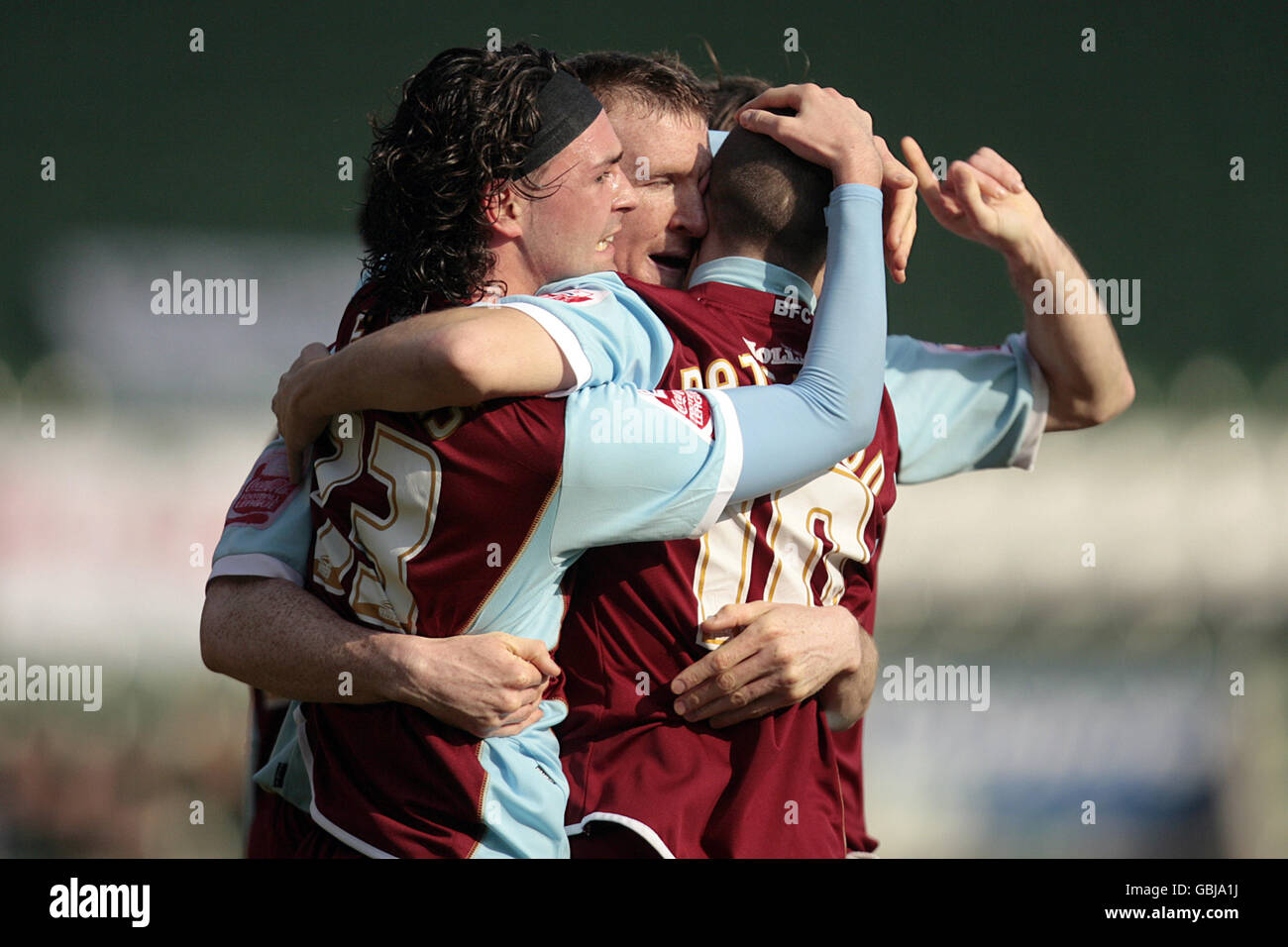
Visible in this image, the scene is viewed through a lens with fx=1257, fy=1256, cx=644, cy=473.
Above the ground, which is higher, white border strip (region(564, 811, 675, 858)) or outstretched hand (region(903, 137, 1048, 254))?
outstretched hand (region(903, 137, 1048, 254))

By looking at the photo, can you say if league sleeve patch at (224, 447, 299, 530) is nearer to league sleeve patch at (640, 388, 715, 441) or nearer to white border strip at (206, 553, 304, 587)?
white border strip at (206, 553, 304, 587)

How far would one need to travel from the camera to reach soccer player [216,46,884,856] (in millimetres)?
1292

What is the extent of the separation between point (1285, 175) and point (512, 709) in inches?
148

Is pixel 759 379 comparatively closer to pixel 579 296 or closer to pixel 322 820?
→ pixel 579 296

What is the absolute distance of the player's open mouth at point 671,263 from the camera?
1774 millimetres

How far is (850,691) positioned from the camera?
164 centimetres

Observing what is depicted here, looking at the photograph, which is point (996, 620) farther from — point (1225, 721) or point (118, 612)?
point (118, 612)

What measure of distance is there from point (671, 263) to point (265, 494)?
646 millimetres

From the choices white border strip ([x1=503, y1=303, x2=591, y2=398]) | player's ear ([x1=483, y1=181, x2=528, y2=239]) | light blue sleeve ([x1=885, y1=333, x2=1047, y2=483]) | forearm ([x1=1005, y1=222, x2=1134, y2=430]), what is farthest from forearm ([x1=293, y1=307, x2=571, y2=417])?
forearm ([x1=1005, y1=222, x2=1134, y2=430])

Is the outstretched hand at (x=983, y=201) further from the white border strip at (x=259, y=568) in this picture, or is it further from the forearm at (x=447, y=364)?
the white border strip at (x=259, y=568)

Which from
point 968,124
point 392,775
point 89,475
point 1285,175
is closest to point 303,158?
point 89,475

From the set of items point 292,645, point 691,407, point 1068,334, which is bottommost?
point 292,645

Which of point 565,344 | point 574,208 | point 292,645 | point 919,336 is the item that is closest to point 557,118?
point 574,208

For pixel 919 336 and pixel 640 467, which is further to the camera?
pixel 919 336
